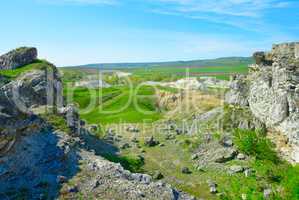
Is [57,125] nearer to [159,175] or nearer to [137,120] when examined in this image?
[159,175]

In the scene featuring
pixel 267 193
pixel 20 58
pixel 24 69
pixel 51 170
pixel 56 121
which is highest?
pixel 20 58

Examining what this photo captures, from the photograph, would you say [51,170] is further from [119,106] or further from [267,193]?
[119,106]

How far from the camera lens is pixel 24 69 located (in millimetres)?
55281

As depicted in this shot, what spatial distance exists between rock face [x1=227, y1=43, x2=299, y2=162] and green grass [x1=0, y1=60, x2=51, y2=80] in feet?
83.0

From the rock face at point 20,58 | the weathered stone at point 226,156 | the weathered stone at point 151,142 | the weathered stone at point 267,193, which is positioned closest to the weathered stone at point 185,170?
the weathered stone at point 226,156

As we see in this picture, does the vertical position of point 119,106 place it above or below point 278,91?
below

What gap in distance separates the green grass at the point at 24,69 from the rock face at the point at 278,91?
25.3 metres

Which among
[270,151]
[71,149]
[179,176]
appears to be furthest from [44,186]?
[270,151]

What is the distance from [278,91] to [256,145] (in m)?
5.24

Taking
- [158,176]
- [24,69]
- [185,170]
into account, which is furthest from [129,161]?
[24,69]

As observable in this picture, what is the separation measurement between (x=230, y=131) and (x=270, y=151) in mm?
7350

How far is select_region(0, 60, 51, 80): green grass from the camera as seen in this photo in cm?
5254

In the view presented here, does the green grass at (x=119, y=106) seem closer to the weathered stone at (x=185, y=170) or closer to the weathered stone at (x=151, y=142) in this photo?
the weathered stone at (x=151, y=142)

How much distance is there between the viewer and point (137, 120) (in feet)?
213
